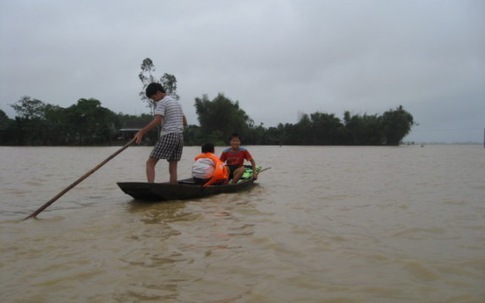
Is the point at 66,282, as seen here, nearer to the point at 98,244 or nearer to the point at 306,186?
the point at 98,244

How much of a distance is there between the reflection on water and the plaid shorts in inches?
32.6

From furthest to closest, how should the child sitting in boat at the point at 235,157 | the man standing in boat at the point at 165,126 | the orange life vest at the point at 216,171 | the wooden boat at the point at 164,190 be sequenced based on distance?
the child sitting in boat at the point at 235,157 < the orange life vest at the point at 216,171 < the man standing in boat at the point at 165,126 < the wooden boat at the point at 164,190

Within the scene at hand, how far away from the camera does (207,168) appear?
274 inches

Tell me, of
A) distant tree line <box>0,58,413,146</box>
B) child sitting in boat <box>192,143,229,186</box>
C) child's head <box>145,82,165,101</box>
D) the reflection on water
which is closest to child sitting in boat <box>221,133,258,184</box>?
child sitting in boat <box>192,143,229,186</box>

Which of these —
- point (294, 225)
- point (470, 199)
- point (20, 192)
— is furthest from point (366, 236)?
point (20, 192)

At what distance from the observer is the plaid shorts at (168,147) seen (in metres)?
5.93

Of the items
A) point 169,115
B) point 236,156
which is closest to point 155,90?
point 169,115

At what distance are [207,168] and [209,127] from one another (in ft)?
178

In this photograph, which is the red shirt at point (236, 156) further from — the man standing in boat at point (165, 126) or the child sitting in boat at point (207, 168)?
the man standing in boat at point (165, 126)

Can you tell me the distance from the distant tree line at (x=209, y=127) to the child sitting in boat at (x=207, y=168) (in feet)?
155

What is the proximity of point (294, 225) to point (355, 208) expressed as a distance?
5.11 ft

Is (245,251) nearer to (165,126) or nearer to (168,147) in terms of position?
(168,147)

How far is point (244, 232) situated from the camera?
3879 mm

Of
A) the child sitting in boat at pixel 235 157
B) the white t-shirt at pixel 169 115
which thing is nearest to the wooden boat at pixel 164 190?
the white t-shirt at pixel 169 115
